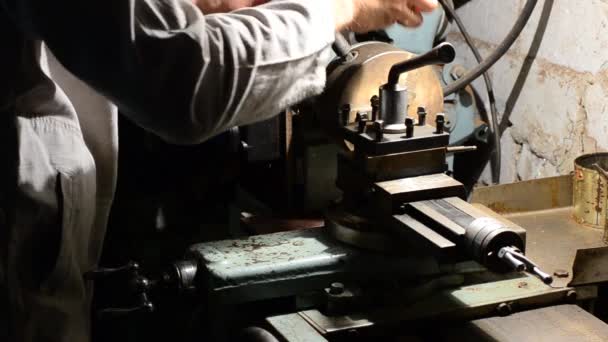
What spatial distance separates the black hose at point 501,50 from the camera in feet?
6.04

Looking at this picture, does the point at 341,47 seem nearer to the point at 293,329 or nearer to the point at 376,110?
the point at 376,110

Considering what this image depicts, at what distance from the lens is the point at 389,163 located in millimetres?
1142

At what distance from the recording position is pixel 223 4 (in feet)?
3.91

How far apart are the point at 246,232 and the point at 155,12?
0.60 meters

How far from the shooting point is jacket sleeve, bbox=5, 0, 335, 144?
2.94 feet

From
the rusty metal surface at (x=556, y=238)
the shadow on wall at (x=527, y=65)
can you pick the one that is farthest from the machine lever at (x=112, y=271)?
the shadow on wall at (x=527, y=65)

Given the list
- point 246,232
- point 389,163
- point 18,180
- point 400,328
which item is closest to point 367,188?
point 389,163

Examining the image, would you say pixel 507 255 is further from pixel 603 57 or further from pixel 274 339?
pixel 603 57

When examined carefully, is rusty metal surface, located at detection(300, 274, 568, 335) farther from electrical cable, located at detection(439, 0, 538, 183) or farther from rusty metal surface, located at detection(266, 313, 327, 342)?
electrical cable, located at detection(439, 0, 538, 183)

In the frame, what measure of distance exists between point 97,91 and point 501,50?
1174 millimetres

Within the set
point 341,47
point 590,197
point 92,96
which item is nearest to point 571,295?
point 590,197

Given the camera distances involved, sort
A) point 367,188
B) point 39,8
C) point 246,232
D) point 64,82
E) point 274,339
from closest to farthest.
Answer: point 39,8, point 274,339, point 367,188, point 64,82, point 246,232

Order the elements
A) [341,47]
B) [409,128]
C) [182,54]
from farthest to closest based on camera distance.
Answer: [341,47] < [409,128] < [182,54]

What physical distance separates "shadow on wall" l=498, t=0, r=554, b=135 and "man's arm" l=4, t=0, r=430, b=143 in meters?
0.96
